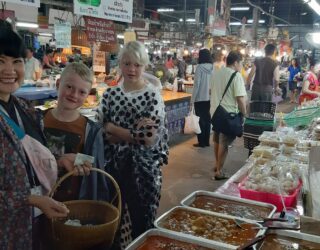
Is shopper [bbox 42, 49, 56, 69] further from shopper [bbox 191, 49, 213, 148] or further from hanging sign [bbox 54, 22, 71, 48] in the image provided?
shopper [bbox 191, 49, 213, 148]

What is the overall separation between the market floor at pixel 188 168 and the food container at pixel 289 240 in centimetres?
291

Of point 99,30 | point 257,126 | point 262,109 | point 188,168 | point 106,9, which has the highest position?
point 106,9

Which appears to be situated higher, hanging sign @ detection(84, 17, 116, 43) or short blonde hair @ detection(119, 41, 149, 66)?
hanging sign @ detection(84, 17, 116, 43)

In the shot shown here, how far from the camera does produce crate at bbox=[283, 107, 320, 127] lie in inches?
168

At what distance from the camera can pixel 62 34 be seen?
7191 mm

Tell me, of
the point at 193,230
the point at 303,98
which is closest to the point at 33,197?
the point at 193,230

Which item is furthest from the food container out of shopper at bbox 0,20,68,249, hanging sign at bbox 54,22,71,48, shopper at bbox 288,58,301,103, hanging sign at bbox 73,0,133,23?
shopper at bbox 288,58,301,103

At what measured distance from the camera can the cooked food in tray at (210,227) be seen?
1.69 metres

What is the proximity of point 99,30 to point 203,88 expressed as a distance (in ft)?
7.87

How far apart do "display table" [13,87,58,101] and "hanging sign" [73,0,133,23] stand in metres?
3.32

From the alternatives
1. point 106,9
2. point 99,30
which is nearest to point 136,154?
point 106,9

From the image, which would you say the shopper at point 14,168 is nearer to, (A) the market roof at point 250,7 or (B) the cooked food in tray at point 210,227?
(B) the cooked food in tray at point 210,227

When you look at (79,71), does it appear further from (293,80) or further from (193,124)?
(293,80)

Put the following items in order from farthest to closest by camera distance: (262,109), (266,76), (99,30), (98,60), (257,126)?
1. (98,60)
2. (266,76)
3. (99,30)
4. (262,109)
5. (257,126)
